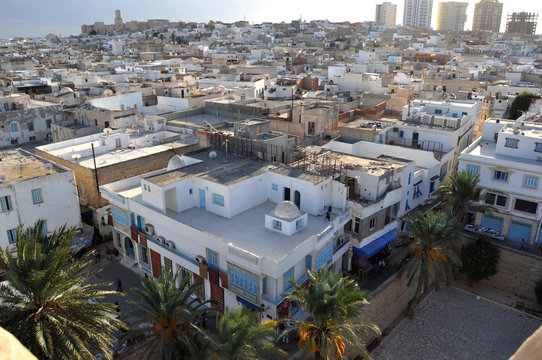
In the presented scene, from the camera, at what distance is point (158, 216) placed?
83.7 feet

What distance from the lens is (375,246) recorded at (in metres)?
27.8

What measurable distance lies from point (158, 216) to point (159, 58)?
113 m

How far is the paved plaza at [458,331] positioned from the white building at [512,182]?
606 cm

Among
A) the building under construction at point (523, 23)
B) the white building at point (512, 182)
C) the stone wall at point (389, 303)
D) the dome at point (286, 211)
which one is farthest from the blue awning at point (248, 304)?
the building under construction at point (523, 23)

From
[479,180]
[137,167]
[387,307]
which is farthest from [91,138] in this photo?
[479,180]

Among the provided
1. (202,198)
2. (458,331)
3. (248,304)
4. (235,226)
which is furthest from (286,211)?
(458,331)

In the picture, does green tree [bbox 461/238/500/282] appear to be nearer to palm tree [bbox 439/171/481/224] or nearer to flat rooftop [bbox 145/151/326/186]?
palm tree [bbox 439/171/481/224]

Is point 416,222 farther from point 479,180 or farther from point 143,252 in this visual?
point 143,252

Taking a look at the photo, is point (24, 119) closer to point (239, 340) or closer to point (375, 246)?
point (375, 246)

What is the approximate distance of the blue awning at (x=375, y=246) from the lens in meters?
27.2

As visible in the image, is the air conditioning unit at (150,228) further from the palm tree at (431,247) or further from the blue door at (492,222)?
the blue door at (492,222)

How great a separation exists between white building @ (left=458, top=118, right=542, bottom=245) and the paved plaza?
6059mm

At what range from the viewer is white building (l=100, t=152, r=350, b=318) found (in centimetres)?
2189

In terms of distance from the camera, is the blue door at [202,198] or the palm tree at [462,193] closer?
the blue door at [202,198]
